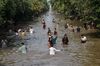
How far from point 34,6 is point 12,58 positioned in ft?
230

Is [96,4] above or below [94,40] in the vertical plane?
above

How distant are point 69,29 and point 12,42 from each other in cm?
1408

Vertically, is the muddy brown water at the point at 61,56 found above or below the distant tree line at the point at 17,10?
below

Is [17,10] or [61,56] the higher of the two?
[17,10]

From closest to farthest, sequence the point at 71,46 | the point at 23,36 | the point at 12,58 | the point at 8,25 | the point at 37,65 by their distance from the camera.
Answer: the point at 37,65
the point at 12,58
the point at 71,46
the point at 23,36
the point at 8,25

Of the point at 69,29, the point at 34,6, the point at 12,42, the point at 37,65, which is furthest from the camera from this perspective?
the point at 34,6

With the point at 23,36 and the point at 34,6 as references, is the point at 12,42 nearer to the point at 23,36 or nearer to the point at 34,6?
the point at 23,36

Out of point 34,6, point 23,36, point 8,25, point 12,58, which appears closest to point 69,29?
point 23,36

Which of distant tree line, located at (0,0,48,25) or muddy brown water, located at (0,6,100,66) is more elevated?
distant tree line, located at (0,0,48,25)

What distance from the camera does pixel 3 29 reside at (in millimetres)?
59844

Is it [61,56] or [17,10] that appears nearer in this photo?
[61,56]

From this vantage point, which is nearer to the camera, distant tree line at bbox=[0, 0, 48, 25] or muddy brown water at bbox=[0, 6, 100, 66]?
muddy brown water at bbox=[0, 6, 100, 66]

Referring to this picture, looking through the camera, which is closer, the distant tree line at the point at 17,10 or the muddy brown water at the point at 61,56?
the muddy brown water at the point at 61,56

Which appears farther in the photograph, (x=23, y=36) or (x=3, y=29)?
(x=3, y=29)
